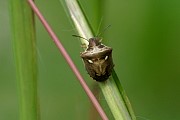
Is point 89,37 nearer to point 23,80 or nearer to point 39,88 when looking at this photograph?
point 23,80

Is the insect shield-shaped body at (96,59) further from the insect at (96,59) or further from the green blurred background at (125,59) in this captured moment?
the green blurred background at (125,59)

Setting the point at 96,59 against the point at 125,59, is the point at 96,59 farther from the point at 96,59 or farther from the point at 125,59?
the point at 125,59

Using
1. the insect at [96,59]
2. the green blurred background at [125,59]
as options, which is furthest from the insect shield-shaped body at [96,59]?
the green blurred background at [125,59]

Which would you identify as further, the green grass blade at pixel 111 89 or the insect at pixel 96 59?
the insect at pixel 96 59

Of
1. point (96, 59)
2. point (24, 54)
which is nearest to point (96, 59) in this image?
point (96, 59)

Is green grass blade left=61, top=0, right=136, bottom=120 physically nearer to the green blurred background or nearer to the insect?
the insect

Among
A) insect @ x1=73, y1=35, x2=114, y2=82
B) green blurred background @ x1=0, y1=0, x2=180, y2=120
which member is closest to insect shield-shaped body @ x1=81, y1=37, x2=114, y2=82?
insect @ x1=73, y1=35, x2=114, y2=82
